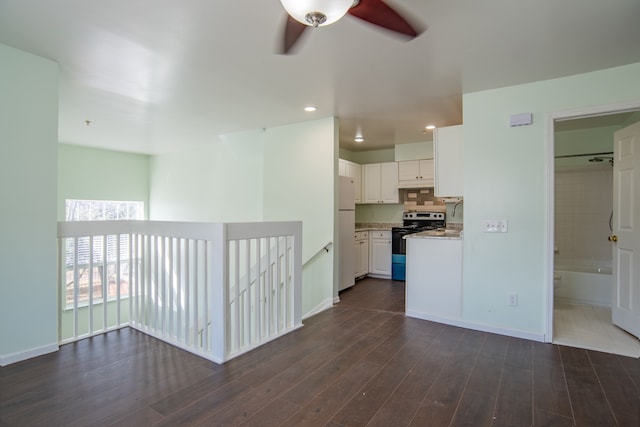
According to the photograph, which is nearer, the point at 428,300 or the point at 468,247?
the point at 468,247

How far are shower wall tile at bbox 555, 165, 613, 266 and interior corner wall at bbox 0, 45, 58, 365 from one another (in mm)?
6180

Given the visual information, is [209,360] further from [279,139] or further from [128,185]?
[128,185]

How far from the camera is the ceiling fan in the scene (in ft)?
4.61

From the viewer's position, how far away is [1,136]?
2455 mm

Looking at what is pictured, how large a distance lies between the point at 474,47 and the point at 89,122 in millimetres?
4978

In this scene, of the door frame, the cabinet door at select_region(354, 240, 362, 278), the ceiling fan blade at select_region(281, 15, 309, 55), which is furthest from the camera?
the cabinet door at select_region(354, 240, 362, 278)

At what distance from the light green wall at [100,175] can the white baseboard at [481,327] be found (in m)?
6.29

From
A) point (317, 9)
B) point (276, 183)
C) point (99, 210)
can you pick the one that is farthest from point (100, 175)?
point (317, 9)

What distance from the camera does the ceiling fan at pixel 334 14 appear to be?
1406 mm

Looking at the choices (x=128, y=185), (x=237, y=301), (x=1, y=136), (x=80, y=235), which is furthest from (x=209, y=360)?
(x=128, y=185)

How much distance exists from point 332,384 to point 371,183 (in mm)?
4431

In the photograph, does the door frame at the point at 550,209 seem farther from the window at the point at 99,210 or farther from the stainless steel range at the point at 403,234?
the window at the point at 99,210

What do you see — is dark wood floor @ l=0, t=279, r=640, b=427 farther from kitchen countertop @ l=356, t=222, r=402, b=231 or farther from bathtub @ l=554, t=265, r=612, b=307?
kitchen countertop @ l=356, t=222, r=402, b=231

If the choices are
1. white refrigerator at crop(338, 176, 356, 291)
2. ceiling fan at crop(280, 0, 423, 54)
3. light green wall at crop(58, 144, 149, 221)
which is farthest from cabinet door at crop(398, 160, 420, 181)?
light green wall at crop(58, 144, 149, 221)
